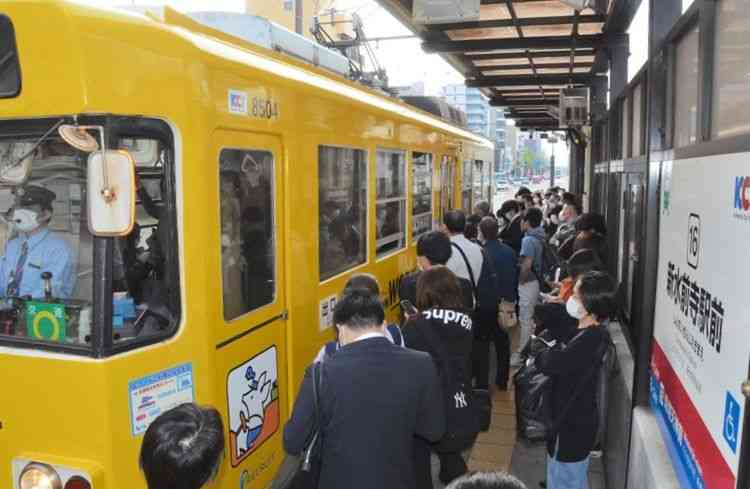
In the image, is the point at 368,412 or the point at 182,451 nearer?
the point at 182,451

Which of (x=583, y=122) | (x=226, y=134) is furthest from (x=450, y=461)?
(x=583, y=122)

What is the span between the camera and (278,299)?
363cm

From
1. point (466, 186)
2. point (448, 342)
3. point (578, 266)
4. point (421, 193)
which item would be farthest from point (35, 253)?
point (466, 186)

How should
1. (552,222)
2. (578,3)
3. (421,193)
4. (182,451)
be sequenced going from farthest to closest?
(552,222) < (421,193) < (578,3) < (182,451)

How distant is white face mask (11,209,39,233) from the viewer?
2.72m

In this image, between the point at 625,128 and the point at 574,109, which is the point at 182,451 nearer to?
the point at 625,128

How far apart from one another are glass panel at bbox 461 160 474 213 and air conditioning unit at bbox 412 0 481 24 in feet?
13.3

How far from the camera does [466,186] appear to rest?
10156 mm

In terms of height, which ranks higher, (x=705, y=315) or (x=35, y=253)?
(x=35, y=253)

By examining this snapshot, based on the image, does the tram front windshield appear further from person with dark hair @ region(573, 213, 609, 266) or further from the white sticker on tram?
person with dark hair @ region(573, 213, 609, 266)

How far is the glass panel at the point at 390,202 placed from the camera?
18.3 ft

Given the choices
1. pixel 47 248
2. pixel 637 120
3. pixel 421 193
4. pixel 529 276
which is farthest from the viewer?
pixel 421 193

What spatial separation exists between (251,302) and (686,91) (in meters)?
2.27

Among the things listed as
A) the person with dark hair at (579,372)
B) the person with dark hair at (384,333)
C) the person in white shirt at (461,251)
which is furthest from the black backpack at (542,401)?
the person in white shirt at (461,251)
